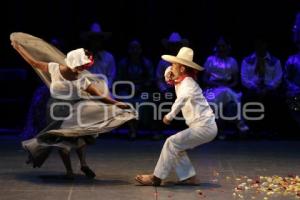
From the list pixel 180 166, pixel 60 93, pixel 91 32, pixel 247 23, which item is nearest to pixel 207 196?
pixel 180 166

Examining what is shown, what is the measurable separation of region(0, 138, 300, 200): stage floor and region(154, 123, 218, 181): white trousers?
6.9 inches

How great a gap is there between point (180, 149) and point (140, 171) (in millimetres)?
1115

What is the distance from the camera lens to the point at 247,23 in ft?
41.0

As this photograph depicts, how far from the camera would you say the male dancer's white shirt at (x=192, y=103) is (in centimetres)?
772

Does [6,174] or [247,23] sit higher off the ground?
[247,23]

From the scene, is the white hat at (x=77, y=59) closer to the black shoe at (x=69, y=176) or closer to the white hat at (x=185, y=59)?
the white hat at (x=185, y=59)

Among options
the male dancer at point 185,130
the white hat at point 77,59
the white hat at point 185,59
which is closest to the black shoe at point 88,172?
the male dancer at point 185,130

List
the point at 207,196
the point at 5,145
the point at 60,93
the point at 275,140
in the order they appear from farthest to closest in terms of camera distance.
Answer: the point at 275,140 < the point at 5,145 < the point at 60,93 < the point at 207,196

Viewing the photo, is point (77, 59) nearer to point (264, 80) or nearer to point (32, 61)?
point (32, 61)

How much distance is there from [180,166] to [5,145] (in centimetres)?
352

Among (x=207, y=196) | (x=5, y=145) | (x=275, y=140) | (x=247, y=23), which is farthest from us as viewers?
(x=247, y=23)

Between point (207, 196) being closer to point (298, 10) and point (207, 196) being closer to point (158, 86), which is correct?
point (158, 86)

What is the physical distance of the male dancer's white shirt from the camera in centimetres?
772

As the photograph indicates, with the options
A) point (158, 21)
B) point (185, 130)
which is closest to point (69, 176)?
point (185, 130)
